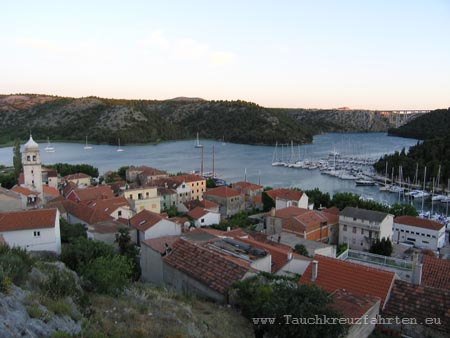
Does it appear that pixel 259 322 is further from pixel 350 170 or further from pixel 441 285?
pixel 350 170

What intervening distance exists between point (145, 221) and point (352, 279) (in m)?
7.34

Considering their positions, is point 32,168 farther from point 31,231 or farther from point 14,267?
point 14,267

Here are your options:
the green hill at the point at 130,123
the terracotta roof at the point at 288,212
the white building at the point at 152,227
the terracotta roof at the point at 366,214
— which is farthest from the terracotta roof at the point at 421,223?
the green hill at the point at 130,123

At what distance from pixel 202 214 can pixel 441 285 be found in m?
10.4

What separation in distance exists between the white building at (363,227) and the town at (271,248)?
37 millimetres

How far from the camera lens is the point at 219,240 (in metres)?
7.63

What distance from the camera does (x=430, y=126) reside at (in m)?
66.8

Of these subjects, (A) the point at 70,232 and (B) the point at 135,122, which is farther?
(B) the point at 135,122

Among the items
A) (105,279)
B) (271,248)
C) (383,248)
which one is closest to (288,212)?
(383,248)

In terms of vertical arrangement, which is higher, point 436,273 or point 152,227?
point 436,273

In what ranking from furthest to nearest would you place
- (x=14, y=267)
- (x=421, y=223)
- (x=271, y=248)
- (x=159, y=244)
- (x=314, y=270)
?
(x=421, y=223)
(x=271, y=248)
(x=159, y=244)
(x=314, y=270)
(x=14, y=267)

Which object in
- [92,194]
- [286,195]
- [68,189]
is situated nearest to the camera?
[92,194]

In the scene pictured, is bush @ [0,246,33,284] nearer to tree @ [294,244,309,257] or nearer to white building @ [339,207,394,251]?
tree @ [294,244,309,257]

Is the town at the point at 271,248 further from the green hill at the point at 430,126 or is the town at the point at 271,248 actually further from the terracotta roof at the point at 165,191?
the green hill at the point at 430,126
